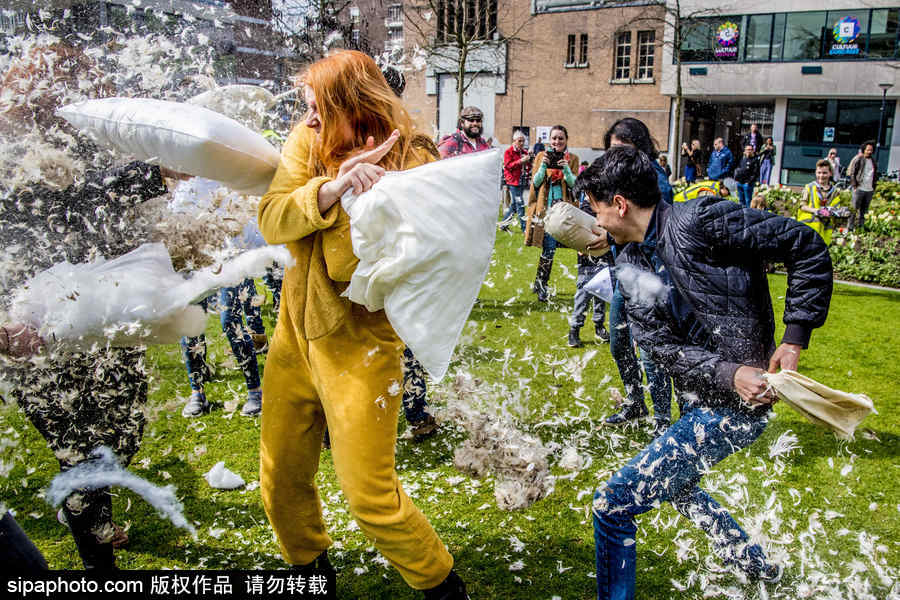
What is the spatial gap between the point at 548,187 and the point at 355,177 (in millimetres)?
5790

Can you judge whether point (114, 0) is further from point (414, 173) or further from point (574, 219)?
point (574, 219)

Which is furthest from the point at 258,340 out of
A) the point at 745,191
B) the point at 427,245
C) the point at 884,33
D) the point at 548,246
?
the point at 884,33

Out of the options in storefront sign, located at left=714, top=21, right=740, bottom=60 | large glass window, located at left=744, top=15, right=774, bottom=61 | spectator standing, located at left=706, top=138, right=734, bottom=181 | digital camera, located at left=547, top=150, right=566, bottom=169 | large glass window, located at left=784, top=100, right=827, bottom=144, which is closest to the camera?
digital camera, located at left=547, top=150, right=566, bottom=169

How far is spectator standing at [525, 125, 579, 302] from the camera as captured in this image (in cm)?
727

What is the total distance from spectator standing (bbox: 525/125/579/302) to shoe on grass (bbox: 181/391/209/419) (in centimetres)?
386

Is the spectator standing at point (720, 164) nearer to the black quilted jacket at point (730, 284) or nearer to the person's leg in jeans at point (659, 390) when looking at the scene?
the person's leg in jeans at point (659, 390)

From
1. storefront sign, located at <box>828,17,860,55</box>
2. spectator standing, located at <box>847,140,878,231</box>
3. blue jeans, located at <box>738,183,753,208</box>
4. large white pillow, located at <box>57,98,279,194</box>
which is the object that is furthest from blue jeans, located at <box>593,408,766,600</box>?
storefront sign, located at <box>828,17,860,55</box>

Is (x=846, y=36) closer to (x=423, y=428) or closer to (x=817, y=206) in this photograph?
(x=817, y=206)

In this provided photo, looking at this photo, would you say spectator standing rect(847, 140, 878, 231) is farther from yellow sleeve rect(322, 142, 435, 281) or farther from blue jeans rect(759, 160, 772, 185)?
yellow sleeve rect(322, 142, 435, 281)

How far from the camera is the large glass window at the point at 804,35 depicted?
1070 inches

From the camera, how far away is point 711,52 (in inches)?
1141

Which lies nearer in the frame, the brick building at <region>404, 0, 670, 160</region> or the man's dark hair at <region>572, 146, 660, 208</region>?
the man's dark hair at <region>572, 146, 660, 208</region>

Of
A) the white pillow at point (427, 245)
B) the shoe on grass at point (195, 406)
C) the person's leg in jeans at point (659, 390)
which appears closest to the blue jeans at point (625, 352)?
the person's leg in jeans at point (659, 390)

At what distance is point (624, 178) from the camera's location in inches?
99.3
